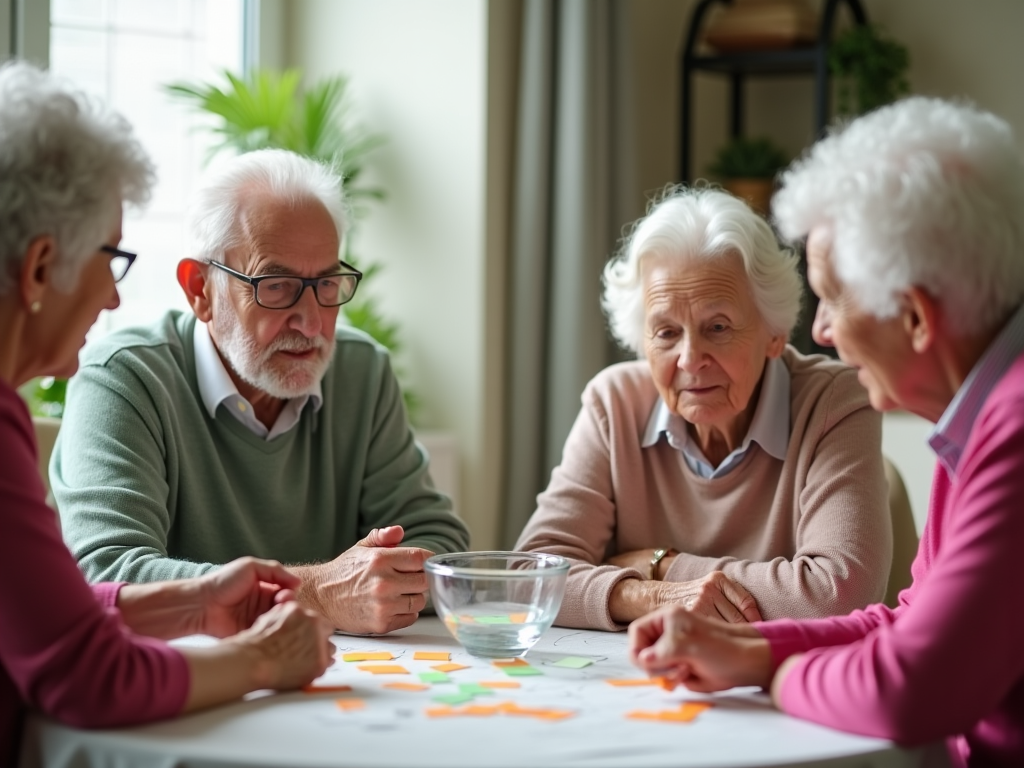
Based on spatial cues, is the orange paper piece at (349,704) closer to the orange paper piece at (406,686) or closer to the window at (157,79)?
the orange paper piece at (406,686)

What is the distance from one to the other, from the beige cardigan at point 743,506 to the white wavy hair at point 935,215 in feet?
2.28

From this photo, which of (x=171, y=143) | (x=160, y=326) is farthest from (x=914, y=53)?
(x=160, y=326)

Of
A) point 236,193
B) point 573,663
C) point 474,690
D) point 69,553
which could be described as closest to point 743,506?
point 573,663

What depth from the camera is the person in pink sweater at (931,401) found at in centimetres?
136

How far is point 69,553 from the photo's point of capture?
4.67 feet

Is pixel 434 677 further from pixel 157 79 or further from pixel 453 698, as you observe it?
pixel 157 79

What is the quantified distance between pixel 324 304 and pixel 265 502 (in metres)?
0.39

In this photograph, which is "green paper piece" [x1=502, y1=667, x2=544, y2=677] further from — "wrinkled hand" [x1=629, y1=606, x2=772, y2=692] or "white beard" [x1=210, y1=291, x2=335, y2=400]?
"white beard" [x1=210, y1=291, x2=335, y2=400]

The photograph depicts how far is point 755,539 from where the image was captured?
7.55 ft

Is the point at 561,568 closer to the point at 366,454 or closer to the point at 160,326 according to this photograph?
the point at 366,454

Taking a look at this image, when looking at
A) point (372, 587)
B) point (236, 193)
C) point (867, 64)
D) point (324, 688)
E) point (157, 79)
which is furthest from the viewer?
point (867, 64)

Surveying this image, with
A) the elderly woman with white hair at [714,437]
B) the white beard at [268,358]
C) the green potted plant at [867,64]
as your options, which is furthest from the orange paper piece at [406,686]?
the green potted plant at [867,64]

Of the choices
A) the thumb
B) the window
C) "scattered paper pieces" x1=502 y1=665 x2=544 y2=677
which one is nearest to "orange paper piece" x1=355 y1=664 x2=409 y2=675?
"scattered paper pieces" x1=502 y1=665 x2=544 y2=677

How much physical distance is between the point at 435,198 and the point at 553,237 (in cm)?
39
